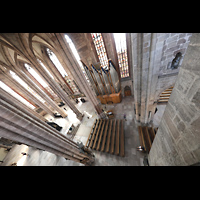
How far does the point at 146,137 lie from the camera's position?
5.93 meters

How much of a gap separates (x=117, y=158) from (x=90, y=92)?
5955 millimetres

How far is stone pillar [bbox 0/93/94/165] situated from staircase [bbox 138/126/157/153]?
16.4 ft

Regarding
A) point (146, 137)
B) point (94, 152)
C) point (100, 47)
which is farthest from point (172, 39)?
point (94, 152)

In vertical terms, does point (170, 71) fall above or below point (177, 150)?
above

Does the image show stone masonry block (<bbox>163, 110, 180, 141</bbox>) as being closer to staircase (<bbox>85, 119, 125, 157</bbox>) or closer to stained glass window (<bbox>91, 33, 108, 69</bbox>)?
staircase (<bbox>85, 119, 125, 157</bbox>)

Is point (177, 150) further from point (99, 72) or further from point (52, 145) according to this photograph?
point (99, 72)

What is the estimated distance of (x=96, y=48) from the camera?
351 inches

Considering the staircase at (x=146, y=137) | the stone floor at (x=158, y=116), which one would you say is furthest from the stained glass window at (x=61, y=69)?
the stone floor at (x=158, y=116)

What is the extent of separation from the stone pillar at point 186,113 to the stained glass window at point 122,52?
920 centimetres

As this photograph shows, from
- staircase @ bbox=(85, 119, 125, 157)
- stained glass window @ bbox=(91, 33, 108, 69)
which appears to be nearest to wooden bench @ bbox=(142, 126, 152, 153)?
staircase @ bbox=(85, 119, 125, 157)

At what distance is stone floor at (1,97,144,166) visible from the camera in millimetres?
5547

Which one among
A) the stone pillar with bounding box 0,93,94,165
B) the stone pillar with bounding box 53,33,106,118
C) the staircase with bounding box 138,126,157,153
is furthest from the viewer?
the stone pillar with bounding box 53,33,106,118
